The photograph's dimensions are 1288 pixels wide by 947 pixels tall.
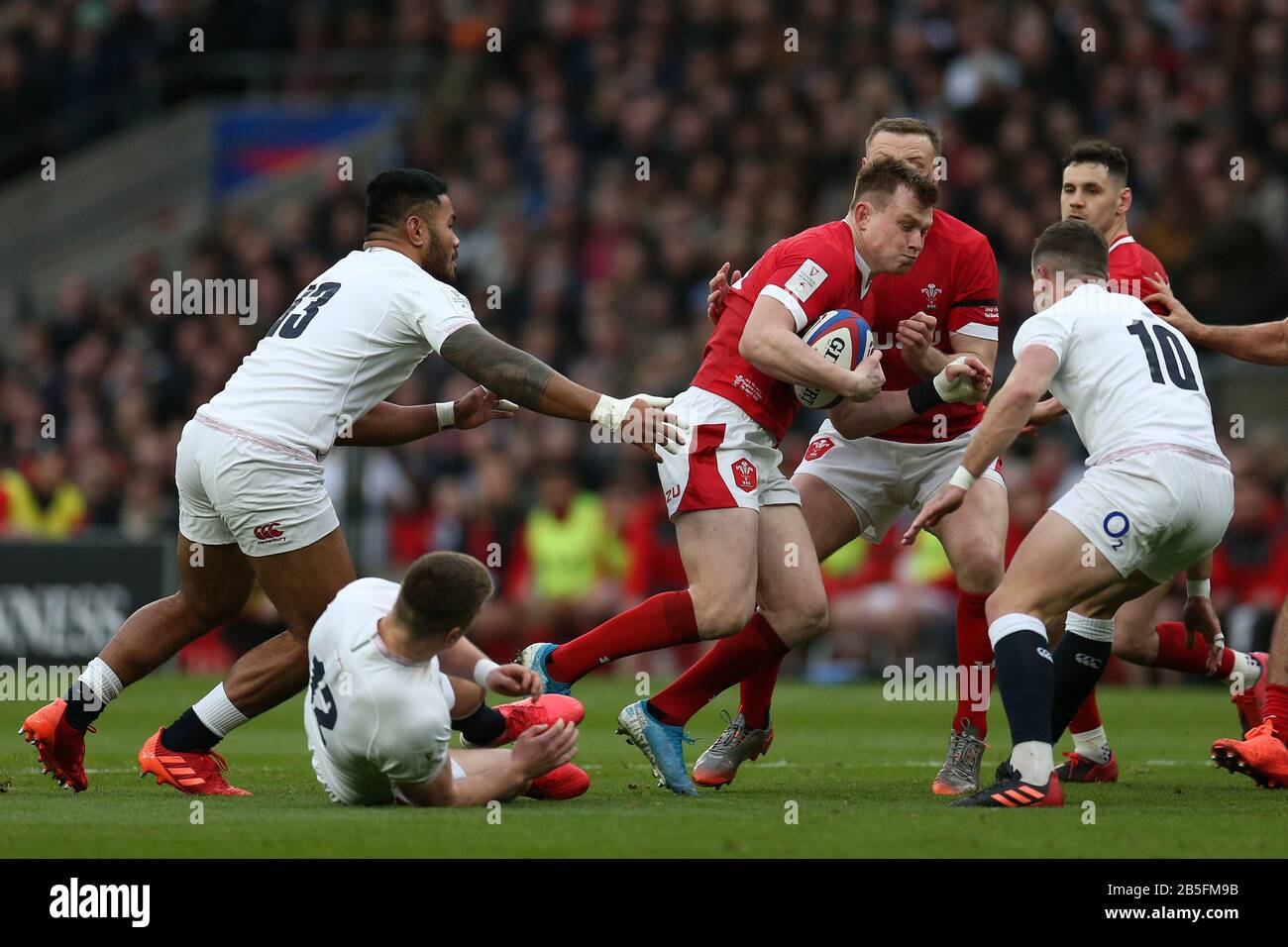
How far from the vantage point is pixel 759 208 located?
60.6 ft

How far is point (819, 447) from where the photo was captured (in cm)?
840

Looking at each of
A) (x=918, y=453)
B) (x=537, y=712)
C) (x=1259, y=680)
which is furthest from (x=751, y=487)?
(x=1259, y=680)

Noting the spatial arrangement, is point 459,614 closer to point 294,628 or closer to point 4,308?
point 294,628

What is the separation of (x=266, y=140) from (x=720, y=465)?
702 inches

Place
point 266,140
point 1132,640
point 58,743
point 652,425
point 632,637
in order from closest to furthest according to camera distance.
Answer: point 652,425 → point 58,743 → point 632,637 → point 1132,640 → point 266,140

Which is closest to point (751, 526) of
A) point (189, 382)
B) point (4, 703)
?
point (4, 703)

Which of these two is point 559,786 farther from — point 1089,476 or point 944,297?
point 944,297

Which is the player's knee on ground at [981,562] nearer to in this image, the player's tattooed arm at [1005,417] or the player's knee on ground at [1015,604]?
the player's knee on ground at [1015,604]

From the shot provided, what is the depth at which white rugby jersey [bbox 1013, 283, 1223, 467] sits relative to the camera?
6.93 meters

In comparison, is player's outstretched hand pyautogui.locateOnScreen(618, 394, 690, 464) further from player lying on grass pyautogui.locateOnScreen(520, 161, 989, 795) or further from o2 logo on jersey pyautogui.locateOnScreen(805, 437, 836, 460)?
o2 logo on jersey pyautogui.locateOnScreen(805, 437, 836, 460)

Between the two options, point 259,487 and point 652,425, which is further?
point 259,487

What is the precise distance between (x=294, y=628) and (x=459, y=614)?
140 centimetres

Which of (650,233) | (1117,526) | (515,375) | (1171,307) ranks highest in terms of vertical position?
(650,233)

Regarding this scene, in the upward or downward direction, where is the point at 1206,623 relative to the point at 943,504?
downward
